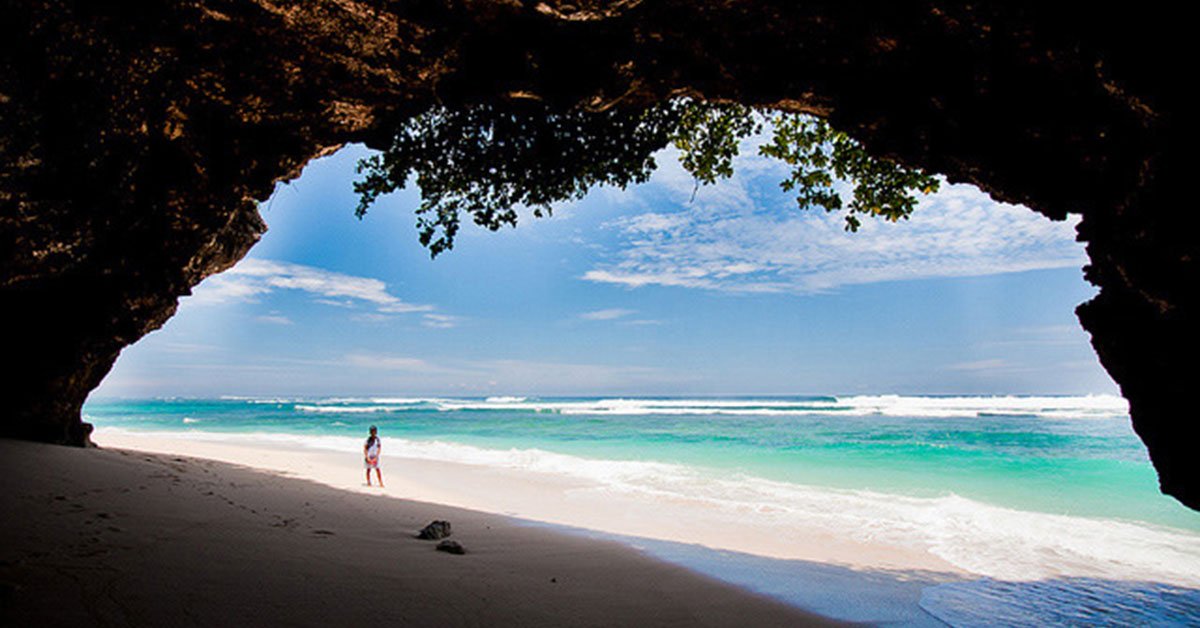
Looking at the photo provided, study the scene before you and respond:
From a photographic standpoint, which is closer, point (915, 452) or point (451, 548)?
point (451, 548)

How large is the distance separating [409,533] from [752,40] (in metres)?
6.95

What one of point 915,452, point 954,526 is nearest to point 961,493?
point 954,526

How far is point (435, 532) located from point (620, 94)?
5.74 metres

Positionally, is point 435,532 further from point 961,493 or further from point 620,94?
point 961,493

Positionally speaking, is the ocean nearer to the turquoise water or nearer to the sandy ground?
the turquoise water

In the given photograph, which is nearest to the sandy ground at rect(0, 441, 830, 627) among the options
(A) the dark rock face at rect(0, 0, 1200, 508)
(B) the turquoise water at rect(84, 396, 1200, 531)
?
(A) the dark rock face at rect(0, 0, 1200, 508)

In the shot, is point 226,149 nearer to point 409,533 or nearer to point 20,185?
point 20,185

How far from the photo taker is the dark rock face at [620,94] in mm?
3541

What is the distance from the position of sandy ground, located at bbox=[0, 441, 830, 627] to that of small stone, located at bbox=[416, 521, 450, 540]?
225mm

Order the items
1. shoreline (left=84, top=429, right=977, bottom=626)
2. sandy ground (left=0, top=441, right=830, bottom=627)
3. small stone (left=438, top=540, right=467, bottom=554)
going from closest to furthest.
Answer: sandy ground (left=0, top=441, right=830, bottom=627), shoreline (left=84, top=429, right=977, bottom=626), small stone (left=438, top=540, right=467, bottom=554)

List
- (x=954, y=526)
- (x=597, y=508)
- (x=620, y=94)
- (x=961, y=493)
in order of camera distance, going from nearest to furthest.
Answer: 1. (x=620, y=94)
2. (x=954, y=526)
3. (x=597, y=508)
4. (x=961, y=493)

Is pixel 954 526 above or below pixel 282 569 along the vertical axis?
below

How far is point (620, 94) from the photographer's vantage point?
527 centimetres

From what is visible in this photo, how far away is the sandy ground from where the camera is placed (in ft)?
10.5
